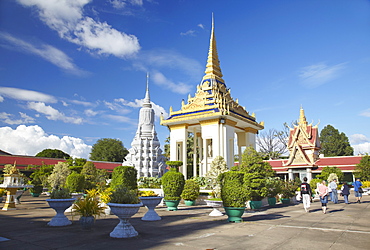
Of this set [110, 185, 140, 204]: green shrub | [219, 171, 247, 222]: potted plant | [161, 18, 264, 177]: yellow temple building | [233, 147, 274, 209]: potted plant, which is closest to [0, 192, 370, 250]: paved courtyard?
[219, 171, 247, 222]: potted plant

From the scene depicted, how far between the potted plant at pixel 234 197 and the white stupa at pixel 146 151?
92.3 ft

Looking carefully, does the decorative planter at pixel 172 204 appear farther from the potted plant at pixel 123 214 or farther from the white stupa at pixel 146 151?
the white stupa at pixel 146 151

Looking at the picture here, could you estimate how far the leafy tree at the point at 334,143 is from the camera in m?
58.0

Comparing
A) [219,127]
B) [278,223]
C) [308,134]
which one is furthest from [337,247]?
[308,134]

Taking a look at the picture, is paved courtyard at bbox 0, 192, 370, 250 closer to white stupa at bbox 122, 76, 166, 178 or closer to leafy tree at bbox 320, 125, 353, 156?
white stupa at bbox 122, 76, 166, 178

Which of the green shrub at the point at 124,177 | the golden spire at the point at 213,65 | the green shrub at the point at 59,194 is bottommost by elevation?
the green shrub at the point at 59,194

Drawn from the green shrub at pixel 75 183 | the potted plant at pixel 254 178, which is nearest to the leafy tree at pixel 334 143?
the potted plant at pixel 254 178

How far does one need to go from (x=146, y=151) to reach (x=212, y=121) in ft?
54.6

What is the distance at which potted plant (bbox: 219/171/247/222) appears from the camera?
9.24m

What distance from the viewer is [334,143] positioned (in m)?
58.8

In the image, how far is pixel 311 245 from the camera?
20.6ft

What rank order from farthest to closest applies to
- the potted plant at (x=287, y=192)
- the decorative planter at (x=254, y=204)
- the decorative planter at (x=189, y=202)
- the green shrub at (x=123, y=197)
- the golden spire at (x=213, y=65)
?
the golden spire at (x=213, y=65)
the potted plant at (x=287, y=192)
the decorative planter at (x=189, y=202)
the decorative planter at (x=254, y=204)
the green shrub at (x=123, y=197)

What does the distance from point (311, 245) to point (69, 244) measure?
5146mm

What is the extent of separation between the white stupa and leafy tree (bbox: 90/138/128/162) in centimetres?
2474
